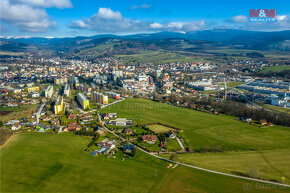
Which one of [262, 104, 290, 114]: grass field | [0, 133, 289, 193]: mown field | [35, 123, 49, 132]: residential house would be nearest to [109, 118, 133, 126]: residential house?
[0, 133, 289, 193]: mown field

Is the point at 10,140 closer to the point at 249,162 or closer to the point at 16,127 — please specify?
the point at 16,127

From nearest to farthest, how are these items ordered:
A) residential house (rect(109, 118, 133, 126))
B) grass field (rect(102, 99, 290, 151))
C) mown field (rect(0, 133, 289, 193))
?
mown field (rect(0, 133, 289, 193)) < grass field (rect(102, 99, 290, 151)) < residential house (rect(109, 118, 133, 126))

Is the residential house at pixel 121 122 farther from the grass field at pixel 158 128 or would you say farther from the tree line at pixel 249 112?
the tree line at pixel 249 112

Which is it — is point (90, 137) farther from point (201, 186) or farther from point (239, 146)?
→ point (239, 146)

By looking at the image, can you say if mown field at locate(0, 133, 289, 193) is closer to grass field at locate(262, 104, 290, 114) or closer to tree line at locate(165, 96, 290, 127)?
tree line at locate(165, 96, 290, 127)

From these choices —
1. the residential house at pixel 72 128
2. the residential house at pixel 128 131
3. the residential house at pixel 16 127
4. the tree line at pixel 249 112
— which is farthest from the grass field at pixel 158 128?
the residential house at pixel 16 127
